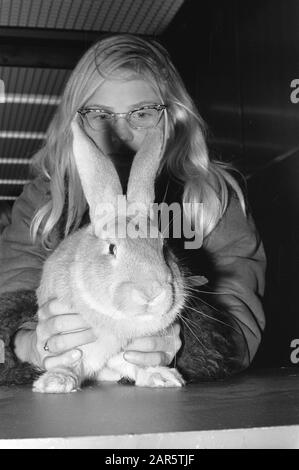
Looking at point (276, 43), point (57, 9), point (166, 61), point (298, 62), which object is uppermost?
point (57, 9)

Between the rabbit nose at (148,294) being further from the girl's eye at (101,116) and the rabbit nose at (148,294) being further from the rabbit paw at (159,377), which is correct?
the girl's eye at (101,116)

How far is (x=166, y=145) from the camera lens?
6.64ft

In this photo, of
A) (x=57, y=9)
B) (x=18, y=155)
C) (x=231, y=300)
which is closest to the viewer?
(x=231, y=300)

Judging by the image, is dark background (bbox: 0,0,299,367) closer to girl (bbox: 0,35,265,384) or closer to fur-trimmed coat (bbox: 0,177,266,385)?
girl (bbox: 0,35,265,384)

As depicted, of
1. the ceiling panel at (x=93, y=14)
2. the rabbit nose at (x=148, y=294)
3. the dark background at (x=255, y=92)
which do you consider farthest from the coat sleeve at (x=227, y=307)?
the ceiling panel at (x=93, y=14)

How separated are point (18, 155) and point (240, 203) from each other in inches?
184

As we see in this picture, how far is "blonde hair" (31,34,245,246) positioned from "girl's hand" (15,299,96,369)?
0.42m

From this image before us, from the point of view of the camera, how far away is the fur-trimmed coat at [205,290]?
1652 millimetres

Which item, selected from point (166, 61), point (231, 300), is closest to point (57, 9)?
point (166, 61)

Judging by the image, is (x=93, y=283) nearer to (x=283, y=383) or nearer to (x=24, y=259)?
(x=283, y=383)

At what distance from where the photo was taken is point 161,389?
143 centimetres

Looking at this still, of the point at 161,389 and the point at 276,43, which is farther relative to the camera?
the point at 276,43

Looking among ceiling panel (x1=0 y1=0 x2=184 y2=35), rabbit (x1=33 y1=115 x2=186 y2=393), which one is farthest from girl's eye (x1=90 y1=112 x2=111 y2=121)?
ceiling panel (x1=0 y1=0 x2=184 y2=35)

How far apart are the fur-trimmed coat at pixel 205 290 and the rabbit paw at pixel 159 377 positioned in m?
0.11
